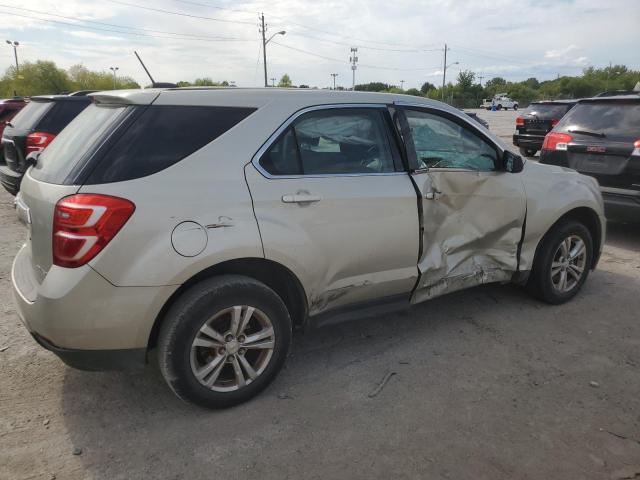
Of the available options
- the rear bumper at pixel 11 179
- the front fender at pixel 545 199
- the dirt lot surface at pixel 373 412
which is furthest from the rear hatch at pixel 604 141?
the rear bumper at pixel 11 179

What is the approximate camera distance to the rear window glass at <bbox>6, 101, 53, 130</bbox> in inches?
271

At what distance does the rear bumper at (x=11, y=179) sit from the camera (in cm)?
638

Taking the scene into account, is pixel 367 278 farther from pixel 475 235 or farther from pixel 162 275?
pixel 162 275

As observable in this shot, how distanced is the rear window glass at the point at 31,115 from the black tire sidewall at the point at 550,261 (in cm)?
640

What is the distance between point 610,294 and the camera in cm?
466

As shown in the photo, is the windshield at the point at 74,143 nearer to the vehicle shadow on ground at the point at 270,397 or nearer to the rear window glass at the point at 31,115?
the vehicle shadow on ground at the point at 270,397

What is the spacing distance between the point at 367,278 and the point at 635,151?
404cm

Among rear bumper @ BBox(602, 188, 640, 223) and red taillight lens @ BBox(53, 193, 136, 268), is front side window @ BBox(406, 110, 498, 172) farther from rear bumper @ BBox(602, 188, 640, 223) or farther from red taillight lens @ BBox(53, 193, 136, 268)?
rear bumper @ BBox(602, 188, 640, 223)

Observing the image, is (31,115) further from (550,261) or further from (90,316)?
(550,261)

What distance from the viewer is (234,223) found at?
2703 millimetres

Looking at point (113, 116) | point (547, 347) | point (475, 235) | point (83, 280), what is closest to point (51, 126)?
point (113, 116)

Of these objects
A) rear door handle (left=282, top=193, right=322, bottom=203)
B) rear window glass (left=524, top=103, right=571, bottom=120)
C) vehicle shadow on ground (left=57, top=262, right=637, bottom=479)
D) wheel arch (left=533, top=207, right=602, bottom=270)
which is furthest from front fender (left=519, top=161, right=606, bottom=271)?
rear window glass (left=524, top=103, right=571, bottom=120)

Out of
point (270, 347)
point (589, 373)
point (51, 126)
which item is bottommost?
point (589, 373)

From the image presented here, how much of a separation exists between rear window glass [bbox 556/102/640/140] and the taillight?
0.10m
